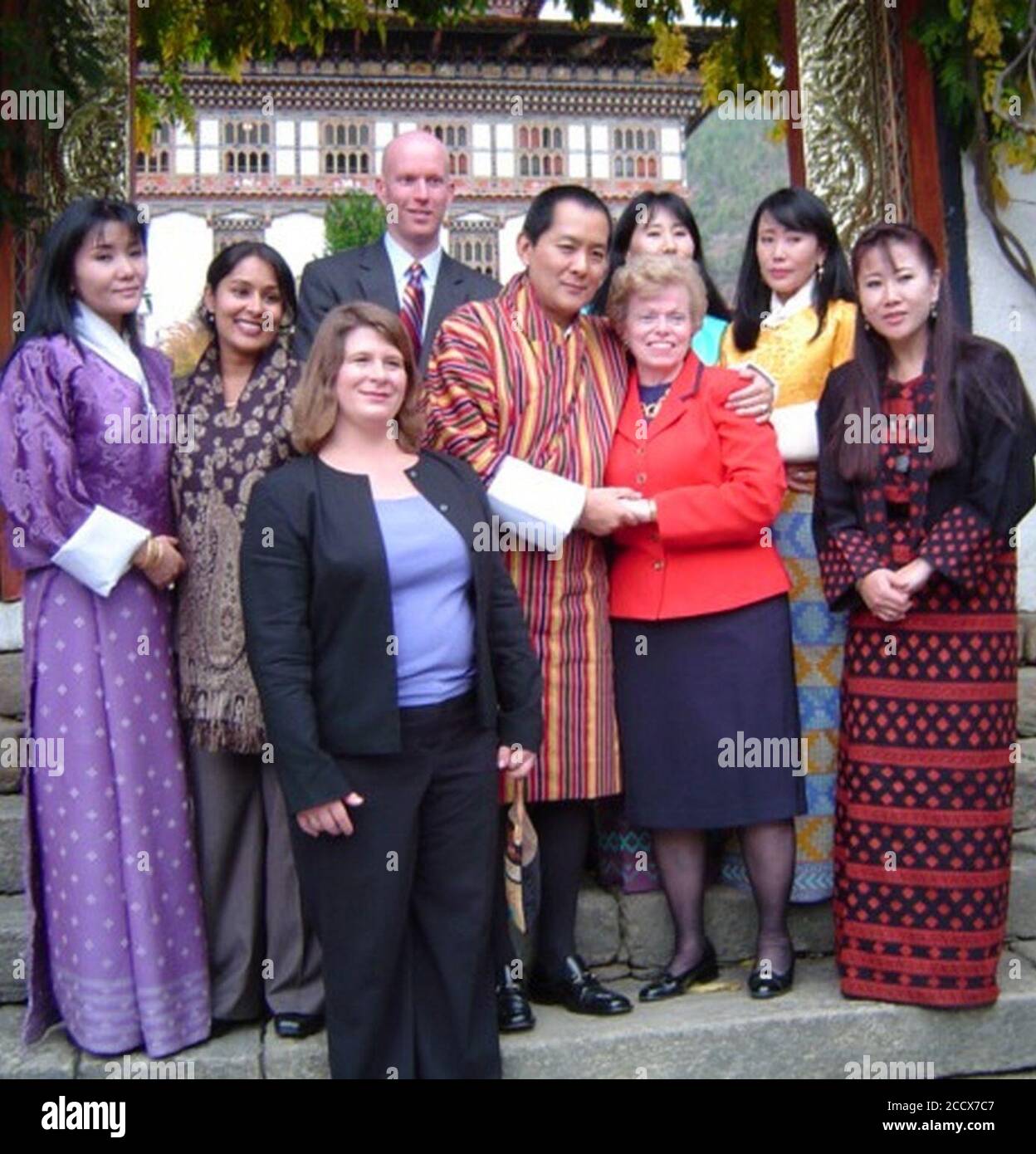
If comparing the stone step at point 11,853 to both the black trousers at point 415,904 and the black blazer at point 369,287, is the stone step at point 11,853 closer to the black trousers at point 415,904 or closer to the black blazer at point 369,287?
the black trousers at point 415,904

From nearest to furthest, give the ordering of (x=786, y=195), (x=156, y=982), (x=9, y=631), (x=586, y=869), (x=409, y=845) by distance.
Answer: (x=409, y=845) < (x=156, y=982) < (x=786, y=195) < (x=586, y=869) < (x=9, y=631)

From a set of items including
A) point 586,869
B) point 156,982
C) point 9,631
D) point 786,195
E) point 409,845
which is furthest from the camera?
point 9,631

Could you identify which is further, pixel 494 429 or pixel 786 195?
pixel 786 195

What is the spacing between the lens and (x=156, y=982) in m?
3.24

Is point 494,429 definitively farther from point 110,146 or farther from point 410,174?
point 110,146

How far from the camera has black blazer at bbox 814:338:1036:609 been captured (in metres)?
3.27

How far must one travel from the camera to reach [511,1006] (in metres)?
3.30

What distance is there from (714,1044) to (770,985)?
0.25m

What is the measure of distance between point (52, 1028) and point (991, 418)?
2.70 metres

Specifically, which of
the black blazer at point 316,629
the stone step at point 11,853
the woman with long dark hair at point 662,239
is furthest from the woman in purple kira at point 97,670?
the woman with long dark hair at point 662,239

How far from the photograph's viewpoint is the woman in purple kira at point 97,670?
320 centimetres

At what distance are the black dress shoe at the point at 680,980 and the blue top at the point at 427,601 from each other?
99 centimetres

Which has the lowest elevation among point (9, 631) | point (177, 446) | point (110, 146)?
point (9, 631)

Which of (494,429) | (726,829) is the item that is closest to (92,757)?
(494,429)
